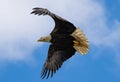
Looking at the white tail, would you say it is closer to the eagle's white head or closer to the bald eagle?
the bald eagle

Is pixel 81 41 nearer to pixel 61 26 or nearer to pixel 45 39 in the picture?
pixel 61 26

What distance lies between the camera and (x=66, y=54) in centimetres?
2269

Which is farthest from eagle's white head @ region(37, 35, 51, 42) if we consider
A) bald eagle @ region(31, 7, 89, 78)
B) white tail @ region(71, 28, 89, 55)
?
white tail @ region(71, 28, 89, 55)

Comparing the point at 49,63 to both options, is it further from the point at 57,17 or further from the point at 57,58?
the point at 57,17

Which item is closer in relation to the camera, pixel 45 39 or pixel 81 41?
pixel 81 41

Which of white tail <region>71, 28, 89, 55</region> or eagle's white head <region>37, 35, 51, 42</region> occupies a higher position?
white tail <region>71, 28, 89, 55</region>

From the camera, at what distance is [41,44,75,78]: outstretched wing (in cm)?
2236

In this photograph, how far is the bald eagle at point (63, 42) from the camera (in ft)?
72.0

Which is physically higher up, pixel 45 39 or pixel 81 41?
pixel 81 41

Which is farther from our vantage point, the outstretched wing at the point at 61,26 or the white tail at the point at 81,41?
the white tail at the point at 81,41

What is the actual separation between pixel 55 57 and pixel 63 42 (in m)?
0.92

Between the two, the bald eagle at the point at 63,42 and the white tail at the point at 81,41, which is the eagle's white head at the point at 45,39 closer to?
the bald eagle at the point at 63,42

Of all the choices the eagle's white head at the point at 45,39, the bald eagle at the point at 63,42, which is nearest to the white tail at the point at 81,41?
the bald eagle at the point at 63,42

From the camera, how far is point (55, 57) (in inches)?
899
